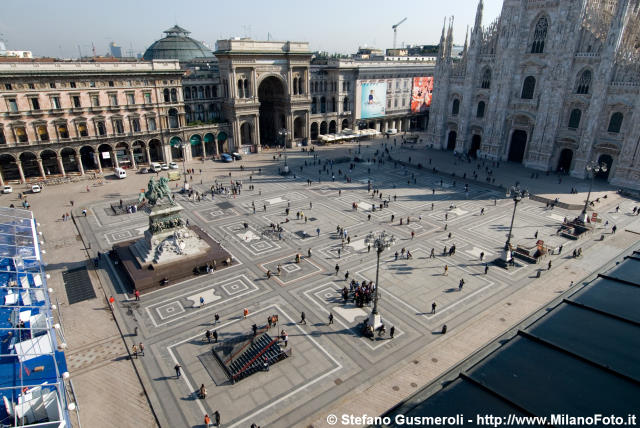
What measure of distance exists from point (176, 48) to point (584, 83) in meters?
79.8

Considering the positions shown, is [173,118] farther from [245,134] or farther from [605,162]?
[605,162]

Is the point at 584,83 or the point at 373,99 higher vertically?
the point at 584,83

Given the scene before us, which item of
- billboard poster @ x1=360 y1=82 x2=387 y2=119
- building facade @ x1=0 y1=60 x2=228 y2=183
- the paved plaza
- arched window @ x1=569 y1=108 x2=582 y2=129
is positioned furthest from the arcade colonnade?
arched window @ x1=569 y1=108 x2=582 y2=129

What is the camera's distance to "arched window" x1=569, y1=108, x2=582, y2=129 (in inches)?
2203

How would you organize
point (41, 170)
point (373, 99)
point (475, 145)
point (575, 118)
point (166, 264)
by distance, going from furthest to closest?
point (373, 99) < point (475, 145) < point (575, 118) < point (41, 170) < point (166, 264)

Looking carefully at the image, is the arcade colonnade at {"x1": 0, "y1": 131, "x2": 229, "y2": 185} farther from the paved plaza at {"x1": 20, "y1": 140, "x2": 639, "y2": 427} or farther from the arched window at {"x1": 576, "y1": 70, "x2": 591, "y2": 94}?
the arched window at {"x1": 576, "y1": 70, "x2": 591, "y2": 94}

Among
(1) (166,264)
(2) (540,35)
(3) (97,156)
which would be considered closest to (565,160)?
(2) (540,35)

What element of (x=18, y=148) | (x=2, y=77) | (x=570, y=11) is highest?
(x=570, y=11)

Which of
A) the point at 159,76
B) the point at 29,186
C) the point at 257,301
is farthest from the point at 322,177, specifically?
the point at 29,186

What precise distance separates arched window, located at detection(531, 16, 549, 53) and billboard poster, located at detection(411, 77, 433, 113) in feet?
112

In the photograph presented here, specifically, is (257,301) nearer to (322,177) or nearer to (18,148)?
(322,177)

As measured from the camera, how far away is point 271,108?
7938cm

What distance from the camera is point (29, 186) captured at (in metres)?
53.3

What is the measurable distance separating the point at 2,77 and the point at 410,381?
5783cm
